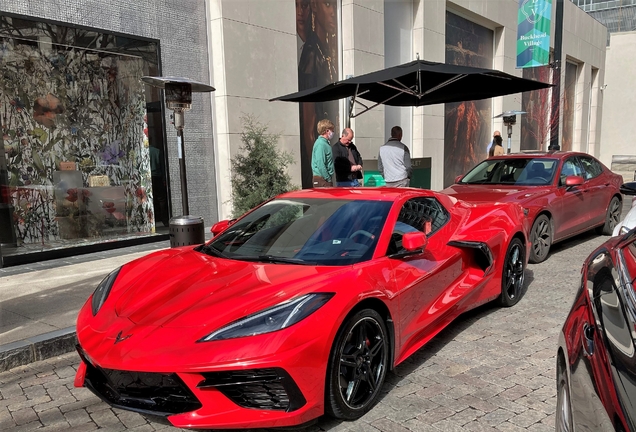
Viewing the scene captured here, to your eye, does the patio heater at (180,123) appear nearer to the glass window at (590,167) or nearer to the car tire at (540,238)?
the car tire at (540,238)

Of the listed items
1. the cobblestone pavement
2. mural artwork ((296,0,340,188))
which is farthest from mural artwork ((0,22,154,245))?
the cobblestone pavement

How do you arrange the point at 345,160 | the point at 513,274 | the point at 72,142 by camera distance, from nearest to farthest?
the point at 513,274, the point at 72,142, the point at 345,160

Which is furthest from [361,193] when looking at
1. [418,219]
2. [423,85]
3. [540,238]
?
[423,85]

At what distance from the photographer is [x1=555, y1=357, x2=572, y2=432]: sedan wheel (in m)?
1.98

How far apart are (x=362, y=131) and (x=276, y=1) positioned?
3.94 metres

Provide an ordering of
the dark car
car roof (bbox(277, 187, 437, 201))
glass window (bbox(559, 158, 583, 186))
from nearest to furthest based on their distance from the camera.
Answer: the dark car < car roof (bbox(277, 187, 437, 201)) < glass window (bbox(559, 158, 583, 186))

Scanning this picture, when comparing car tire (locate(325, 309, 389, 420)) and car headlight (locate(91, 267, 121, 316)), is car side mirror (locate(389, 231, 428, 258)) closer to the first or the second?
car tire (locate(325, 309, 389, 420))

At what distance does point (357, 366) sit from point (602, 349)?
150 centimetres

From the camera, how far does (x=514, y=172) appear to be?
7711 mm

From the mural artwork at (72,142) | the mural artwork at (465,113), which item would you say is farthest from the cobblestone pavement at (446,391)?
the mural artwork at (465,113)

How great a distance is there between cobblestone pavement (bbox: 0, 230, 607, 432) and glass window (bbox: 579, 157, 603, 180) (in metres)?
4.28

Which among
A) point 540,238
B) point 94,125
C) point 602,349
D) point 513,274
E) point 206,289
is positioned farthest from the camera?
point 94,125

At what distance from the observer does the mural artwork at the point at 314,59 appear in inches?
460

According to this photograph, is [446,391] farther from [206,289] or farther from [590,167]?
[590,167]
